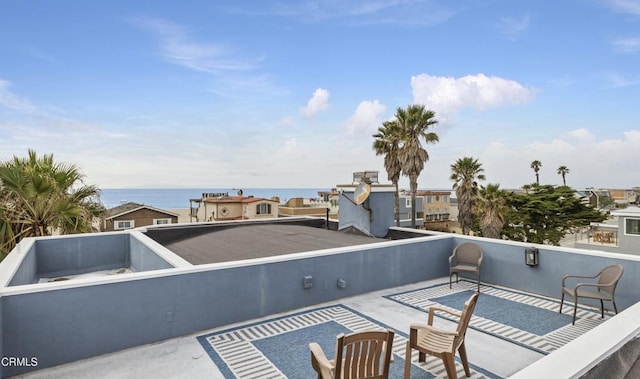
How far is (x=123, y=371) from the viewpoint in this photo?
3.88 m

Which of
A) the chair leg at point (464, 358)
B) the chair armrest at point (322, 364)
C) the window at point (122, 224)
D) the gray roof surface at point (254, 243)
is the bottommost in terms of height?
the window at point (122, 224)

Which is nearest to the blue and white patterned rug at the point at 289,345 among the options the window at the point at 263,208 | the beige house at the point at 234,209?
the beige house at the point at 234,209

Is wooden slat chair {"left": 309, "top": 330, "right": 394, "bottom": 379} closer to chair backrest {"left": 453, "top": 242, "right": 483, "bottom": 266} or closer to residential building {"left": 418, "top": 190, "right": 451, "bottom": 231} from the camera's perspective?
chair backrest {"left": 453, "top": 242, "right": 483, "bottom": 266}

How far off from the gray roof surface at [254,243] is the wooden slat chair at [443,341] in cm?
376

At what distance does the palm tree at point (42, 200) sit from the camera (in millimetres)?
7918

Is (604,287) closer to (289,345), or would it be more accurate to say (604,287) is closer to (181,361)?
(289,345)

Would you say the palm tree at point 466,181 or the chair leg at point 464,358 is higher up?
the palm tree at point 466,181

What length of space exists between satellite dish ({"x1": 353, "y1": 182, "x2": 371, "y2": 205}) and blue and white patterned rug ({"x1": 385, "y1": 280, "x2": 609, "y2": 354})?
2.96 m

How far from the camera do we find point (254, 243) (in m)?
8.09

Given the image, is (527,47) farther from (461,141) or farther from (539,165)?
(539,165)

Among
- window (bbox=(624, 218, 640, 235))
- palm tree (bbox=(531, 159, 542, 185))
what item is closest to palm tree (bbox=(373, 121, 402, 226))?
window (bbox=(624, 218, 640, 235))

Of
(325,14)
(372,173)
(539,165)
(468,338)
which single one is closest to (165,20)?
(325,14)

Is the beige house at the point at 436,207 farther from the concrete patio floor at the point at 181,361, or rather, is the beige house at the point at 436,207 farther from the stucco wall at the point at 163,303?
the concrete patio floor at the point at 181,361

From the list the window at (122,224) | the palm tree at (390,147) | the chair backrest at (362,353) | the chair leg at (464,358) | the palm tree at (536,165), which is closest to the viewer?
the chair backrest at (362,353)
